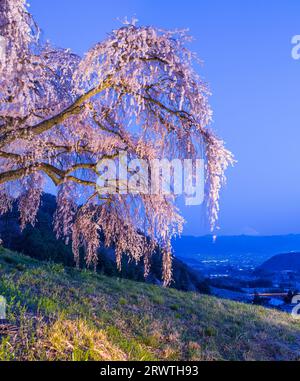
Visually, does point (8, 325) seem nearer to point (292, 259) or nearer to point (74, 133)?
point (74, 133)

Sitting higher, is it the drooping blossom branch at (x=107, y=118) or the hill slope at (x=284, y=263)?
the drooping blossom branch at (x=107, y=118)

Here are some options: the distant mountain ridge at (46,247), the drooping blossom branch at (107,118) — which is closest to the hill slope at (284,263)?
the distant mountain ridge at (46,247)

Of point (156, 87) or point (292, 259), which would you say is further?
point (292, 259)

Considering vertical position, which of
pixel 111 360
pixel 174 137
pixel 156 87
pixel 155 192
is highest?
pixel 156 87

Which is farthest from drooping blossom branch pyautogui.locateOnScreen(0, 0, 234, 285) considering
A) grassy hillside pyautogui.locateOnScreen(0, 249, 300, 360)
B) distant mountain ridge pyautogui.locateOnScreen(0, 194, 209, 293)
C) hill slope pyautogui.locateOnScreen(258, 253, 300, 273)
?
hill slope pyautogui.locateOnScreen(258, 253, 300, 273)

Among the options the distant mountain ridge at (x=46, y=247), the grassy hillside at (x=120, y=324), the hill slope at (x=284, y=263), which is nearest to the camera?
the grassy hillside at (x=120, y=324)

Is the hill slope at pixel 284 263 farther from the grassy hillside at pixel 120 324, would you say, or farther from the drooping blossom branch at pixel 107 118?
the drooping blossom branch at pixel 107 118

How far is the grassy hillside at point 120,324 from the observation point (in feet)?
19.6

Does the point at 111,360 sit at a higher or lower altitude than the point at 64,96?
lower

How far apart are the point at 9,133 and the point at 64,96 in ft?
6.48

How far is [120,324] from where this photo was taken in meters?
8.73

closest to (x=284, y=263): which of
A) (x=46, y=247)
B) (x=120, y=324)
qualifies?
(x=46, y=247)

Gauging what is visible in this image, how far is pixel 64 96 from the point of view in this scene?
941 cm
